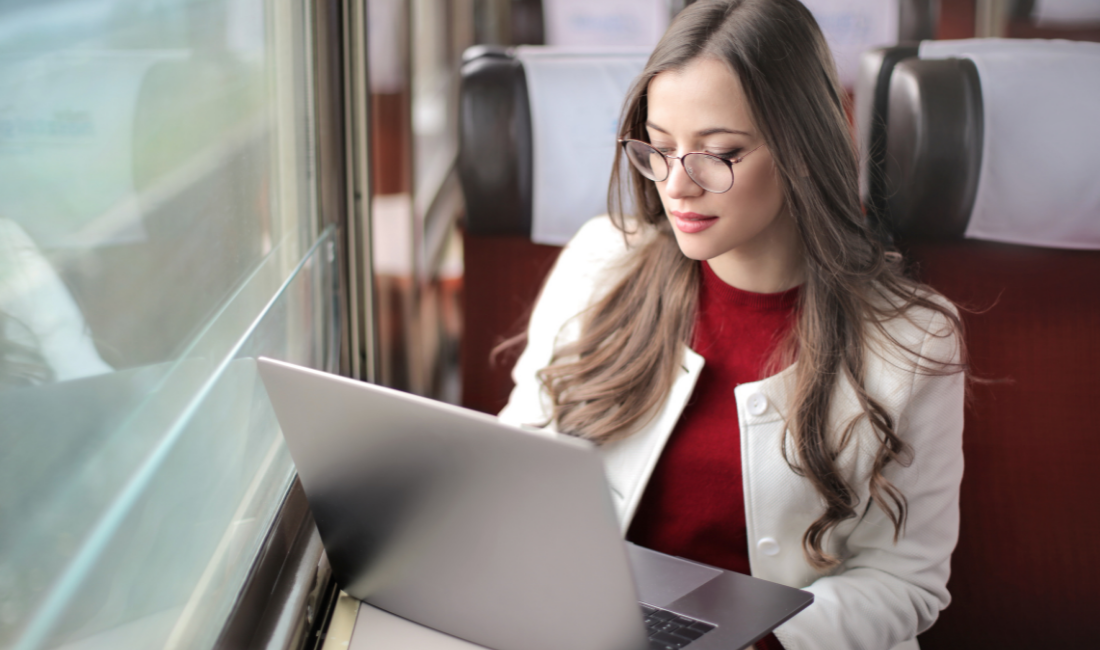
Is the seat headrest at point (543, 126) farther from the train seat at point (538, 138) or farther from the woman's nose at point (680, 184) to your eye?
the woman's nose at point (680, 184)

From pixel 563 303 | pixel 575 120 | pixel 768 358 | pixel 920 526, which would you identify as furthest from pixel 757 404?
pixel 575 120

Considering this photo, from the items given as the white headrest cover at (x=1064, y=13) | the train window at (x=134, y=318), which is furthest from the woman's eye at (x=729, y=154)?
the white headrest cover at (x=1064, y=13)

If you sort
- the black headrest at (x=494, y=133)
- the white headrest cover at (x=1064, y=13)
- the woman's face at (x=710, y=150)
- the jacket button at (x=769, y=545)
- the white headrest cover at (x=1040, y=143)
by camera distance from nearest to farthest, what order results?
1. the woman's face at (x=710, y=150)
2. the jacket button at (x=769, y=545)
3. the white headrest cover at (x=1040, y=143)
4. the black headrest at (x=494, y=133)
5. the white headrest cover at (x=1064, y=13)

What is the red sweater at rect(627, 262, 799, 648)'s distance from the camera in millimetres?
1041

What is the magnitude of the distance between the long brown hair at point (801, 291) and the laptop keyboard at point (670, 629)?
0.26 metres

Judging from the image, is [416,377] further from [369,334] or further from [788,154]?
[788,154]

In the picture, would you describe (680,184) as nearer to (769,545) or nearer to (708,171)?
(708,171)

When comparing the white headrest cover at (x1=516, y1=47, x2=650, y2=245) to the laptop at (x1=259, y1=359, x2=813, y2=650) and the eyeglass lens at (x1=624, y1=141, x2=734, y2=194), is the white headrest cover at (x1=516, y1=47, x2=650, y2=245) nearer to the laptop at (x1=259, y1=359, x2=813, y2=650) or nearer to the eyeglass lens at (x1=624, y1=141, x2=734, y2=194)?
the eyeglass lens at (x1=624, y1=141, x2=734, y2=194)

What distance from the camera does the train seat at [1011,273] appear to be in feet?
3.74

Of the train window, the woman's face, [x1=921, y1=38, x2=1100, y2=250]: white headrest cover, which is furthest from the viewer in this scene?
[x1=921, y1=38, x2=1100, y2=250]: white headrest cover

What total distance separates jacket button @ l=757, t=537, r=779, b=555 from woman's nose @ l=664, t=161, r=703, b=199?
0.42 meters

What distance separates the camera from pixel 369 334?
1.36m

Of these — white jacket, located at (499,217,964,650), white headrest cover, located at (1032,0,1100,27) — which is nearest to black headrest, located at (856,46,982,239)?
white jacket, located at (499,217,964,650)

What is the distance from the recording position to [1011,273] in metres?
1.20
